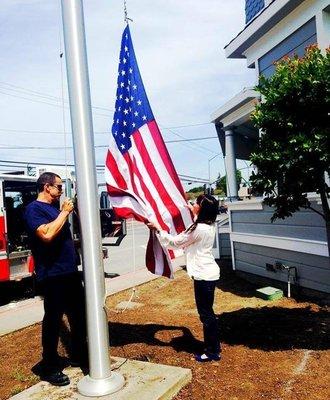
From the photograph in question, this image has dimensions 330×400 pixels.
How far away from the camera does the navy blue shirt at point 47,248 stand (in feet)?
12.9

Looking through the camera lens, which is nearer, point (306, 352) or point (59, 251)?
point (59, 251)

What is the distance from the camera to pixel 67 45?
362cm

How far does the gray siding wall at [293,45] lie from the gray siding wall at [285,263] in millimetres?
4205

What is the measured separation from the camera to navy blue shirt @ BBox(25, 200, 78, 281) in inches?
155

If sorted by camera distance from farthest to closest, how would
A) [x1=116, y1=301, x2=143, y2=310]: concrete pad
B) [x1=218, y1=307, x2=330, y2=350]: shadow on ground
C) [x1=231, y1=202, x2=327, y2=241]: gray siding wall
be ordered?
[x1=116, y1=301, x2=143, y2=310]: concrete pad → [x1=231, y1=202, x2=327, y2=241]: gray siding wall → [x1=218, y1=307, x2=330, y2=350]: shadow on ground

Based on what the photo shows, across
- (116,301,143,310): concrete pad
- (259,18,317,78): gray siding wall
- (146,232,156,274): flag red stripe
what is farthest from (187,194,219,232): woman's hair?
(259,18,317,78): gray siding wall

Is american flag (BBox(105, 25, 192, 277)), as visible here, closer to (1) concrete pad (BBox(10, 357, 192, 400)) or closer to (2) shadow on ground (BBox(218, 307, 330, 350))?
(1) concrete pad (BBox(10, 357, 192, 400))

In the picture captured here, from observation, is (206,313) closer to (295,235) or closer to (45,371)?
(45,371)

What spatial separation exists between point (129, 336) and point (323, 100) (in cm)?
396

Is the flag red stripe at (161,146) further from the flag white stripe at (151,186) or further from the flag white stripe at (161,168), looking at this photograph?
the flag white stripe at (151,186)

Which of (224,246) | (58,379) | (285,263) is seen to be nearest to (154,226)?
(58,379)

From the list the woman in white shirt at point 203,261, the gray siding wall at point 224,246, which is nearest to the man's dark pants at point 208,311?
the woman in white shirt at point 203,261

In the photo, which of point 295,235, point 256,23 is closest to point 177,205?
point 295,235

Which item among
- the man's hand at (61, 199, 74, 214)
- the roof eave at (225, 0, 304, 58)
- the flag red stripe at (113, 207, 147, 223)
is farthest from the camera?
the roof eave at (225, 0, 304, 58)
